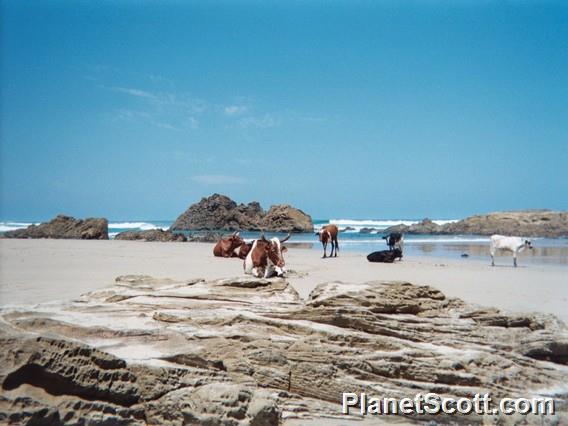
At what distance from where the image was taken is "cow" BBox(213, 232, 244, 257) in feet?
55.3

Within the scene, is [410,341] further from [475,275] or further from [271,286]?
[475,275]

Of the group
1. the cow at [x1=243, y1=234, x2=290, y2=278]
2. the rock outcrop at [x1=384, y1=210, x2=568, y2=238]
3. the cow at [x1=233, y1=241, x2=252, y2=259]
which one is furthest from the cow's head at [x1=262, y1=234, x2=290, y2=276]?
the rock outcrop at [x1=384, y1=210, x2=568, y2=238]

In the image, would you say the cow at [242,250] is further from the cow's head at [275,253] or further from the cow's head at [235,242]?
the cow's head at [275,253]

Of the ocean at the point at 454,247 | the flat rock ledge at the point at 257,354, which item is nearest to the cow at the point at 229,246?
the ocean at the point at 454,247

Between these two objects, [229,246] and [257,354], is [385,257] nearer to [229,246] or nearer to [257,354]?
[229,246]

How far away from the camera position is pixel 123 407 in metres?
2.86

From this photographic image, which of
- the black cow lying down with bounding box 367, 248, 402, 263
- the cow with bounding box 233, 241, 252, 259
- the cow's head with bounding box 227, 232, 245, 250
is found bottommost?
the black cow lying down with bounding box 367, 248, 402, 263

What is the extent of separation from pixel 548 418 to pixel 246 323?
8.24ft

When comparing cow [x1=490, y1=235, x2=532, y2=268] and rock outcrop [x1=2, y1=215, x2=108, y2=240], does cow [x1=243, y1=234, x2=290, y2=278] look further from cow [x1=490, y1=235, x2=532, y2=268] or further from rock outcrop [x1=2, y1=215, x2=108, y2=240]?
rock outcrop [x1=2, y1=215, x2=108, y2=240]

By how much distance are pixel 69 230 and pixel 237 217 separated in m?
27.6

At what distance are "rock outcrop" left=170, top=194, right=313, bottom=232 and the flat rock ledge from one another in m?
50.2

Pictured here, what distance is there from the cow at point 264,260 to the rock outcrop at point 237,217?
4433 cm

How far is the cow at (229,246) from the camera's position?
663 inches

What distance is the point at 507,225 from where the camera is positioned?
183 ft
